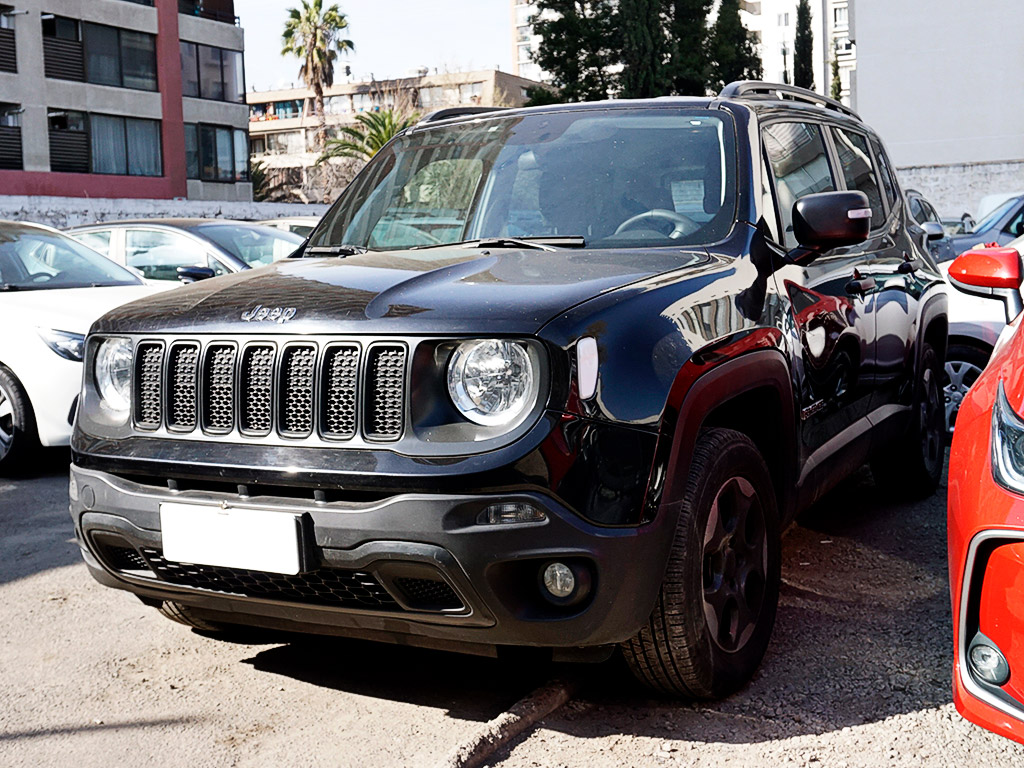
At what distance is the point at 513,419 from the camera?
2852mm

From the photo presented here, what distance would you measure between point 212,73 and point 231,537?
1659 inches

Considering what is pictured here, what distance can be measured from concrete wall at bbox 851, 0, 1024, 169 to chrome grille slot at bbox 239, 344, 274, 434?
32.8 m

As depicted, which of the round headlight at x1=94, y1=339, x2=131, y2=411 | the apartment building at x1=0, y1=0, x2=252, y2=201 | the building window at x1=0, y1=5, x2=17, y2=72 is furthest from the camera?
the apartment building at x1=0, y1=0, x2=252, y2=201

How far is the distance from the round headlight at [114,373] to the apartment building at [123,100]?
34412mm

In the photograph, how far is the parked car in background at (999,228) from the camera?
1340 cm

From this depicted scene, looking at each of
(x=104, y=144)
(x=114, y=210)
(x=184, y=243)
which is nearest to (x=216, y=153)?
(x=104, y=144)

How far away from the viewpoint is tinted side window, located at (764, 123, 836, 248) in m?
4.16

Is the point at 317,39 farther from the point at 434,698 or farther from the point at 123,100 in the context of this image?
the point at 434,698

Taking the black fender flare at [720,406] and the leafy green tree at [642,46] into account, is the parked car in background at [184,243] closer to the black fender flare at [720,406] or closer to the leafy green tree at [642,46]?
the black fender flare at [720,406]

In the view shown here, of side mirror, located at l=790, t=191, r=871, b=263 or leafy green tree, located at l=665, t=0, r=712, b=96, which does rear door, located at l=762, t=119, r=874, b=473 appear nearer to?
side mirror, located at l=790, t=191, r=871, b=263

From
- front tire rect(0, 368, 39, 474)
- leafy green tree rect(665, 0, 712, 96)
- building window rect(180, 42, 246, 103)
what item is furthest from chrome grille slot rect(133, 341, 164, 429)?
leafy green tree rect(665, 0, 712, 96)

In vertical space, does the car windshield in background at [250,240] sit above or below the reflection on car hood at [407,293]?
above

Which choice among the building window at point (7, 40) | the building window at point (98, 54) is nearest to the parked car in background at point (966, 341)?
the building window at point (7, 40)

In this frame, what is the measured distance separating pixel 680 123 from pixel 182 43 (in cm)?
4014
